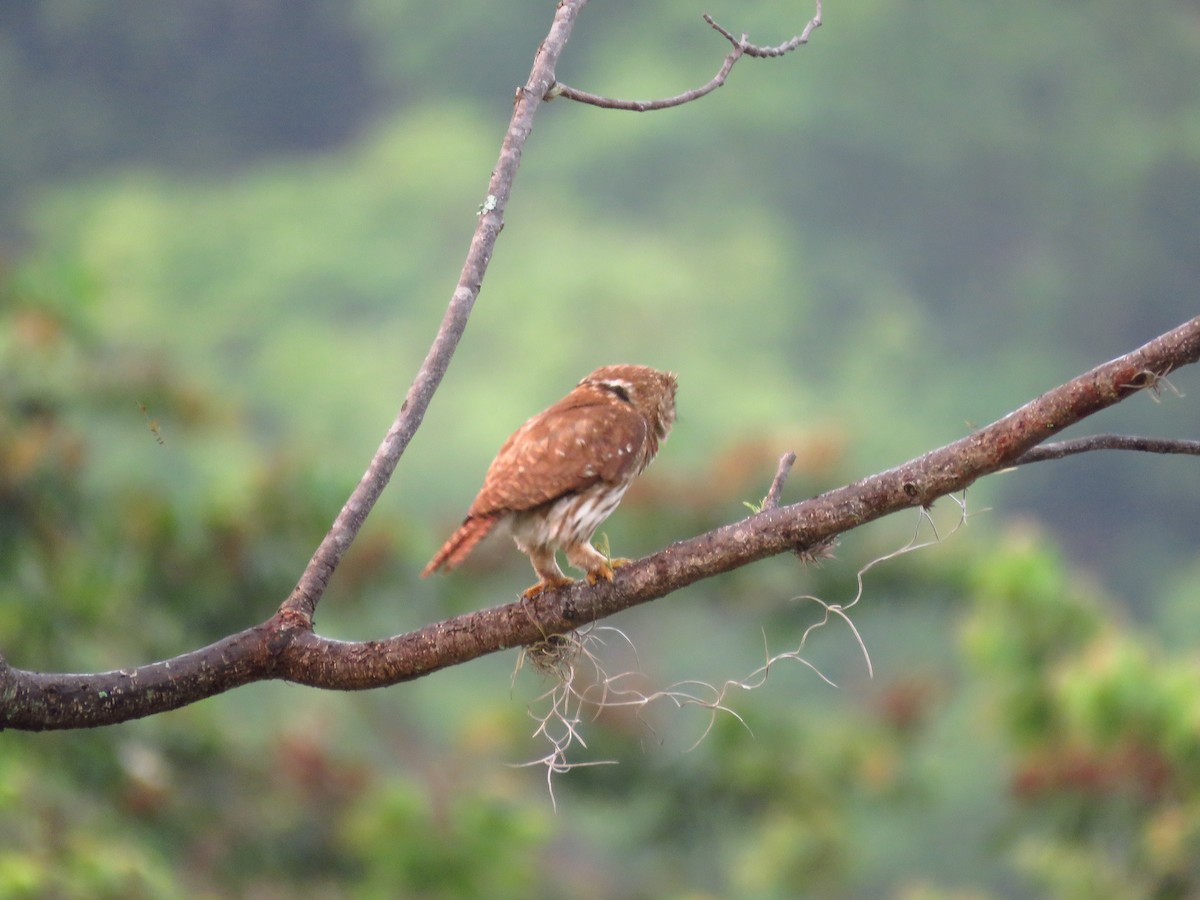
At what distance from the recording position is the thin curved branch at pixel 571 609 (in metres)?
1.83

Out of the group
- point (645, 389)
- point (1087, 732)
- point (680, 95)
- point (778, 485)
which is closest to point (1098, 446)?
point (778, 485)

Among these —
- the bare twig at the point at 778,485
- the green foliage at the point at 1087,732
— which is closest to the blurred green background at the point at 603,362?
the green foliage at the point at 1087,732

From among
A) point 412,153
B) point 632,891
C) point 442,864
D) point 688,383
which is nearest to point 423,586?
point 442,864

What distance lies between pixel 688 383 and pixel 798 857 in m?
12.7

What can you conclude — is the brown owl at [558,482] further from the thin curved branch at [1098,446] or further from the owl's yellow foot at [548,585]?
the thin curved branch at [1098,446]

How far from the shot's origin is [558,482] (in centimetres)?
253

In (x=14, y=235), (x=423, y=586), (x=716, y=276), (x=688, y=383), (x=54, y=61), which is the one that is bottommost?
(x=423, y=586)

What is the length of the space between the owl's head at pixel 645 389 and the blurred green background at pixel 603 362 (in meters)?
0.70

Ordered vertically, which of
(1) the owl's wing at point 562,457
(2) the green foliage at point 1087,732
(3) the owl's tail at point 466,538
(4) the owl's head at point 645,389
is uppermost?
(4) the owl's head at point 645,389

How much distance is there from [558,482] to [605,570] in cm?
27

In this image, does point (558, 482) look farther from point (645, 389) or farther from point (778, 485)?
point (778, 485)

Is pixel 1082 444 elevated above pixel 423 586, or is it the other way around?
pixel 423 586

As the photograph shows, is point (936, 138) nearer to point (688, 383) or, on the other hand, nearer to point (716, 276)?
point (716, 276)

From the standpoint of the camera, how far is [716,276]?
2330 centimetres
